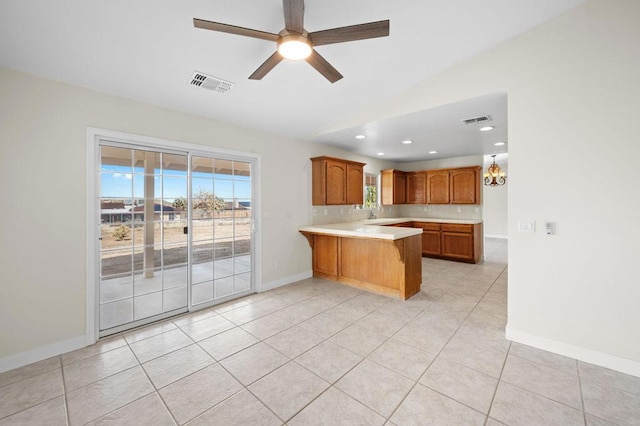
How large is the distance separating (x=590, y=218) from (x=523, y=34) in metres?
1.81

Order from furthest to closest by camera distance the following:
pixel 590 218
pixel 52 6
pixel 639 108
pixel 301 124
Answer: pixel 301 124 → pixel 590 218 → pixel 639 108 → pixel 52 6

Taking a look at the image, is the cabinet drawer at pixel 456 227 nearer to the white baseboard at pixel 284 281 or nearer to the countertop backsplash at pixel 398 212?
the countertop backsplash at pixel 398 212

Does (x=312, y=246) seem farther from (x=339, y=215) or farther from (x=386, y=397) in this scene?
(x=386, y=397)

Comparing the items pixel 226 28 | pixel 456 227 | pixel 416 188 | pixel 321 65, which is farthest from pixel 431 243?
pixel 226 28

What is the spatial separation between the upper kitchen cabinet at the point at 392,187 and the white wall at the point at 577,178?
3.93m

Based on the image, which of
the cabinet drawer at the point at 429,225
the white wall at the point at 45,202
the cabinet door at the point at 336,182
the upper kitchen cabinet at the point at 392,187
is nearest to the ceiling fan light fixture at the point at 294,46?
the white wall at the point at 45,202

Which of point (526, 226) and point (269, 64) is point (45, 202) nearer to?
point (269, 64)

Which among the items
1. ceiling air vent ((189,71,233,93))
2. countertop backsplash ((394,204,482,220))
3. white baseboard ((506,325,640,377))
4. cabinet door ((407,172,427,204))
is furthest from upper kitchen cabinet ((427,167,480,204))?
ceiling air vent ((189,71,233,93))

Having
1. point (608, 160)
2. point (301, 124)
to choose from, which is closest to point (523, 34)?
point (608, 160)

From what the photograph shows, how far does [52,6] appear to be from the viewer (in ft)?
5.91

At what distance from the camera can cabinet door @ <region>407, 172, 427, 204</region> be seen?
6809 mm

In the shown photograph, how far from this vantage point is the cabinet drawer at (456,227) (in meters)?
5.75

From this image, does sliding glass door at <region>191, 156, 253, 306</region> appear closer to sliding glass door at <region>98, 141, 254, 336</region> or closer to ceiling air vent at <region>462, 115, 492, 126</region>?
sliding glass door at <region>98, 141, 254, 336</region>

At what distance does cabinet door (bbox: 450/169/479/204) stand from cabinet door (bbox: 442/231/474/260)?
0.84 m
